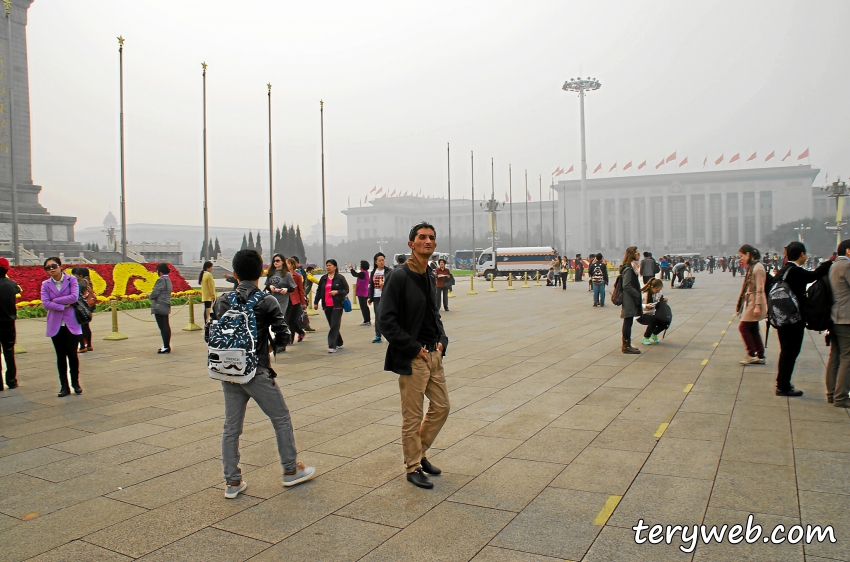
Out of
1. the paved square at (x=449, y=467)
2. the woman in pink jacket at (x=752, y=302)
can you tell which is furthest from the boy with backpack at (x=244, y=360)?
the woman in pink jacket at (x=752, y=302)

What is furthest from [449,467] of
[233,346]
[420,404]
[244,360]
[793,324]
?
[793,324]

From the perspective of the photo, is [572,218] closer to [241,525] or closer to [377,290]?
[377,290]

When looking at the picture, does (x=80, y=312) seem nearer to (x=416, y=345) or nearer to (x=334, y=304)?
(x=334, y=304)

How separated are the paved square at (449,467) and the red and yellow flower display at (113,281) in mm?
12377

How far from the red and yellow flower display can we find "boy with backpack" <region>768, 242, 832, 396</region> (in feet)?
56.4

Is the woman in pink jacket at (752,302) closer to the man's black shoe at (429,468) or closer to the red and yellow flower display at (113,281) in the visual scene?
the man's black shoe at (429,468)

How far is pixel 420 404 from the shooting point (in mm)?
4375

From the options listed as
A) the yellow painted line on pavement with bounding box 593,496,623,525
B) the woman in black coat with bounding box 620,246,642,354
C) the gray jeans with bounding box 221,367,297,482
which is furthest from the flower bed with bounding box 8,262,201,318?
the yellow painted line on pavement with bounding box 593,496,623,525

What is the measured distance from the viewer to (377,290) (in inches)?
534

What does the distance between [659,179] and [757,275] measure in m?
108

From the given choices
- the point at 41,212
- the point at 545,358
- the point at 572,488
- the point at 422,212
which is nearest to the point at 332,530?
the point at 572,488

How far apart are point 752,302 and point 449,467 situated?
5.72m

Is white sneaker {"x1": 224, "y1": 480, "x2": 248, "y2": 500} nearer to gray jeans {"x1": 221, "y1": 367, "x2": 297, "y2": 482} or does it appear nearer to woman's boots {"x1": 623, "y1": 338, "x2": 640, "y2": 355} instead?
gray jeans {"x1": 221, "y1": 367, "x2": 297, "y2": 482}

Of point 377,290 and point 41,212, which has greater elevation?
point 41,212
